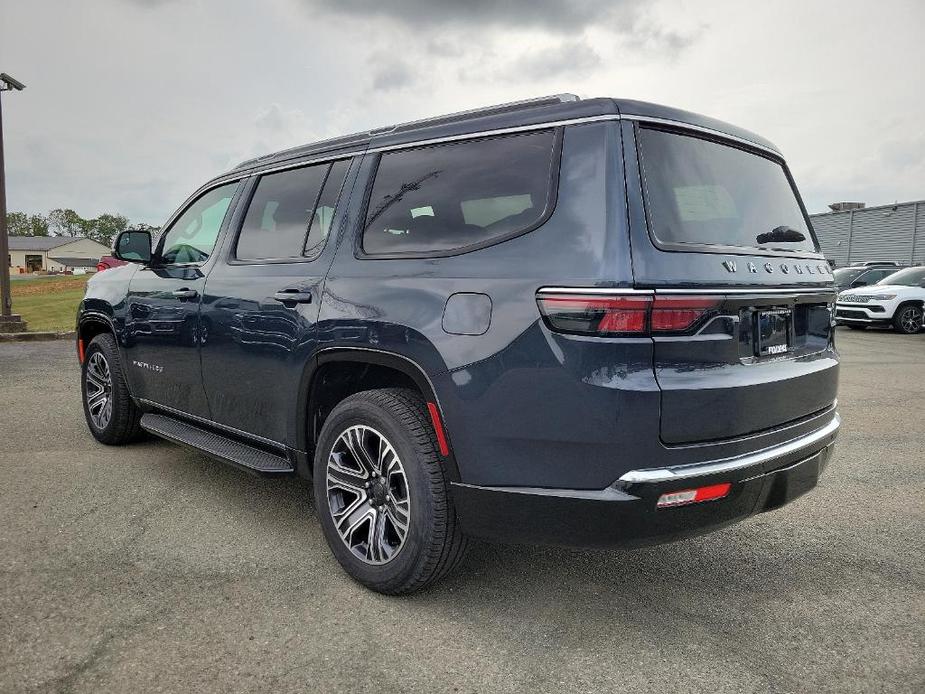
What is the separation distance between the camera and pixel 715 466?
2.49 meters

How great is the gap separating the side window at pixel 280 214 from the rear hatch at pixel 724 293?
1728 millimetres

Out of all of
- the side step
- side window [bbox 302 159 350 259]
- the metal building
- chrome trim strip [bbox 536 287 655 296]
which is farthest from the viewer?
the metal building

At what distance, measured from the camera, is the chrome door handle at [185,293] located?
13.4 ft

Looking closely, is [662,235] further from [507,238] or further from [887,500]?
[887,500]

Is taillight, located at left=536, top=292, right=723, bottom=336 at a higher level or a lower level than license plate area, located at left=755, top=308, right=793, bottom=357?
higher

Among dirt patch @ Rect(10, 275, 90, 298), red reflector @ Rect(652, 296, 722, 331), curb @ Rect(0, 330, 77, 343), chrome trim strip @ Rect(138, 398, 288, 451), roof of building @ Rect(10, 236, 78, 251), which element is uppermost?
roof of building @ Rect(10, 236, 78, 251)

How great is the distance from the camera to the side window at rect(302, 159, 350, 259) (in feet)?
11.3

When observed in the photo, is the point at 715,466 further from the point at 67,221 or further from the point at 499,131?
the point at 67,221

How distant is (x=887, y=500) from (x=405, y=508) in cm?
304

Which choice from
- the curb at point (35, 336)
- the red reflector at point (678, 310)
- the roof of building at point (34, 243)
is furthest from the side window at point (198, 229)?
the roof of building at point (34, 243)

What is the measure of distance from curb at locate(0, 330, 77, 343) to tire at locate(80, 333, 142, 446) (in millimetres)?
9248

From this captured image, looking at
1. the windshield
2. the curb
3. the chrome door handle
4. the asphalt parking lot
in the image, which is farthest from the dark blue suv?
the windshield

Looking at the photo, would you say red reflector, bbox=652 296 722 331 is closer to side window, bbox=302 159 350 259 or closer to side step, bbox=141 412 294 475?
side window, bbox=302 159 350 259

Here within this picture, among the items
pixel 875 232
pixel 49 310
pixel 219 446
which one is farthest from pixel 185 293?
pixel 875 232
